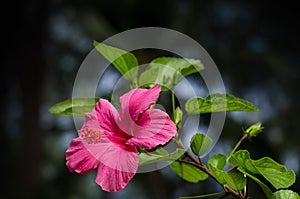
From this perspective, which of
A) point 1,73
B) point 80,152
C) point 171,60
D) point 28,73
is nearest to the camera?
point 80,152

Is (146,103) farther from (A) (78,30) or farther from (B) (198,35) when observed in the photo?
(A) (78,30)

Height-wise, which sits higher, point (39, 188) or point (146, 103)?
point (146, 103)

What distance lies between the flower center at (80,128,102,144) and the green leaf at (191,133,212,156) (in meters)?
0.13

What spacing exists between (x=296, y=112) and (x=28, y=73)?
2792 millimetres

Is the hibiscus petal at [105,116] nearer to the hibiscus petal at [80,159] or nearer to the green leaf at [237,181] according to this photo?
the hibiscus petal at [80,159]

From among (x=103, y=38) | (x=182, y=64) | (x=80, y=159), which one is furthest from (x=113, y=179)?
(x=103, y=38)

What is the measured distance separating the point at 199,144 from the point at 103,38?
3.90m

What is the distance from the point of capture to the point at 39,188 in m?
3.77

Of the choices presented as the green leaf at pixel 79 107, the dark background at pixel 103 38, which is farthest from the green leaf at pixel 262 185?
the dark background at pixel 103 38

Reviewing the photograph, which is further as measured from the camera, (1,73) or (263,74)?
(1,73)

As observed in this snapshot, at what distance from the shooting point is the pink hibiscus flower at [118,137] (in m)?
0.54

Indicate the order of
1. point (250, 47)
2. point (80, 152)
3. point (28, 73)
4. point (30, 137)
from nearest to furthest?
point (80, 152) < point (250, 47) < point (30, 137) < point (28, 73)

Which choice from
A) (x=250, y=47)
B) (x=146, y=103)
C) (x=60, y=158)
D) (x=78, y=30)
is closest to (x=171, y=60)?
(x=146, y=103)

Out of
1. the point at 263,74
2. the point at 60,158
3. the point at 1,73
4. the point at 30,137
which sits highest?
the point at 263,74
